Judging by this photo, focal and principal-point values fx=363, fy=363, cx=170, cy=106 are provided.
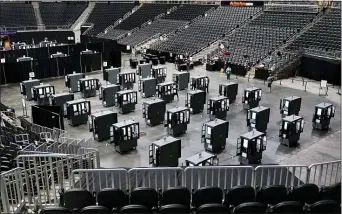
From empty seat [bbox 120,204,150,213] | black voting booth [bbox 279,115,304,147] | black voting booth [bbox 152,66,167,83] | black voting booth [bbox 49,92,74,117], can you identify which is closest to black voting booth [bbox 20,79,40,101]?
black voting booth [bbox 49,92,74,117]

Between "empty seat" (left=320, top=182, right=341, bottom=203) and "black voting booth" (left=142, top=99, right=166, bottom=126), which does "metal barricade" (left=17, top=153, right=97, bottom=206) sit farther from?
"black voting booth" (left=142, top=99, right=166, bottom=126)

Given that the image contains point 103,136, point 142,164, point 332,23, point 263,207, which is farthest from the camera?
point 332,23

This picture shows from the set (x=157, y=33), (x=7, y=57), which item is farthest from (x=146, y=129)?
(x=157, y=33)

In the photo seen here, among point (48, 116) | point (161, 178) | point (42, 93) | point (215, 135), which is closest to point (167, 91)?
point (42, 93)

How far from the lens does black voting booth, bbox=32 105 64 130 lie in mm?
16625

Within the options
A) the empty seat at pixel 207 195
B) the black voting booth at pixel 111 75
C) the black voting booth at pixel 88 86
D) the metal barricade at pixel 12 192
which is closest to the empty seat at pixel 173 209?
the empty seat at pixel 207 195

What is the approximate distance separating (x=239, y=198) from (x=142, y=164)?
7.11m

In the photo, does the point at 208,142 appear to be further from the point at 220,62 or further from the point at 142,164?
the point at 220,62

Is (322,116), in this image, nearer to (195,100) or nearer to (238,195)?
(195,100)

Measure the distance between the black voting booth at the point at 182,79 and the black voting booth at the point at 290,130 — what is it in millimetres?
10648

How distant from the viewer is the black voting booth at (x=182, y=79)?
84.0ft

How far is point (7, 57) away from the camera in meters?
32.0

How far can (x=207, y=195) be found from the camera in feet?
27.1

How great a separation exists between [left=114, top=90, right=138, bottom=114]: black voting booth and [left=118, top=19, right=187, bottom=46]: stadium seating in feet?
83.0
